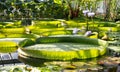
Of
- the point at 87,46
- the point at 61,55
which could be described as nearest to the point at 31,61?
the point at 61,55

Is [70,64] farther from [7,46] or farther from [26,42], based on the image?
[7,46]

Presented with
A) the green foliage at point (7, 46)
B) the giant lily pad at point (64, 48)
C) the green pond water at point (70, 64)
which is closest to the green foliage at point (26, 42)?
the giant lily pad at point (64, 48)

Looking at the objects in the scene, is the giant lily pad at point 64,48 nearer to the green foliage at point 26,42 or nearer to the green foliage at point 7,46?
the green foliage at point 26,42

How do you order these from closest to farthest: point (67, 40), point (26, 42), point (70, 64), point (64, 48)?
point (70, 64), point (64, 48), point (26, 42), point (67, 40)

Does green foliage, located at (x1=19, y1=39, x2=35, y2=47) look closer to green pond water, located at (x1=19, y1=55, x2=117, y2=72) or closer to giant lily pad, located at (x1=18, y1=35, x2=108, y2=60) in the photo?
giant lily pad, located at (x1=18, y1=35, x2=108, y2=60)

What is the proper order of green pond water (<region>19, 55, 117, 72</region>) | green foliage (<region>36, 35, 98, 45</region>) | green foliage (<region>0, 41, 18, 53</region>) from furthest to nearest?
green foliage (<region>36, 35, 98, 45</region>) < green foliage (<region>0, 41, 18, 53</region>) < green pond water (<region>19, 55, 117, 72</region>)

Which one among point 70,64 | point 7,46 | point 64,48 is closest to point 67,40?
point 64,48

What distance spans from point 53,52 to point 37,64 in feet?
1.36

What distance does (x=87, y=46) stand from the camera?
22.8 feet

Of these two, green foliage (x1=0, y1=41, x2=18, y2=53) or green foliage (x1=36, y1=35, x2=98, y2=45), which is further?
green foliage (x1=36, y1=35, x2=98, y2=45)

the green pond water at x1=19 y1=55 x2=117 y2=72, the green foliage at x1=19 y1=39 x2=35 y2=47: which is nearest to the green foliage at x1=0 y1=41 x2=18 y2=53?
the green foliage at x1=19 y1=39 x2=35 y2=47

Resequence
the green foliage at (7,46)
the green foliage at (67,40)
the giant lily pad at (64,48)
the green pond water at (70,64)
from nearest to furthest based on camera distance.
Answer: the green pond water at (70,64), the giant lily pad at (64,48), the green foliage at (7,46), the green foliage at (67,40)

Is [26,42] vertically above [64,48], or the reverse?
[26,42]

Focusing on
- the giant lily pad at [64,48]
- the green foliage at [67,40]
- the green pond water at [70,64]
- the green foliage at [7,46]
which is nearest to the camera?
the green pond water at [70,64]
